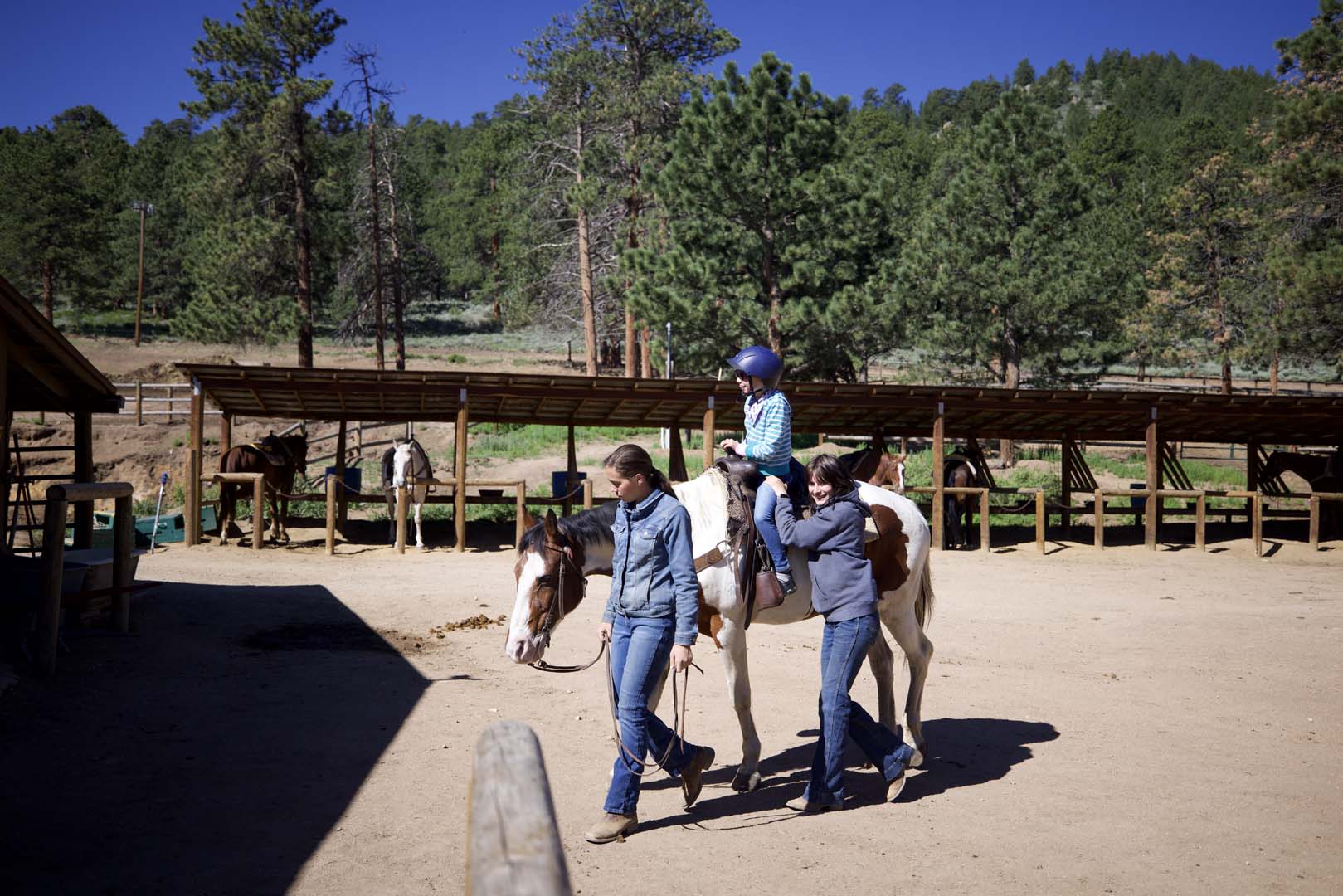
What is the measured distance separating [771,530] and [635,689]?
131 cm

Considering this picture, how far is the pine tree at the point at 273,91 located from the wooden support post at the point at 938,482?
20513 millimetres

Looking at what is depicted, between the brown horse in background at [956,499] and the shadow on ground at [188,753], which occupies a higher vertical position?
the brown horse in background at [956,499]

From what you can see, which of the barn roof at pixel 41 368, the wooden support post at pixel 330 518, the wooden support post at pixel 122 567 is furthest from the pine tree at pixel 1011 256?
the wooden support post at pixel 122 567

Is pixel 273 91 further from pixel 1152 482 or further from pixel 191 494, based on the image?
pixel 1152 482

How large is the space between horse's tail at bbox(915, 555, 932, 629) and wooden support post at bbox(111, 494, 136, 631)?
6720mm

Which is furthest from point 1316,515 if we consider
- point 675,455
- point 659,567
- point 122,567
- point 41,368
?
point 41,368

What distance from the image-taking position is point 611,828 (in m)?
5.05

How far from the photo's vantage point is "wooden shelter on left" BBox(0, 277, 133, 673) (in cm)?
748

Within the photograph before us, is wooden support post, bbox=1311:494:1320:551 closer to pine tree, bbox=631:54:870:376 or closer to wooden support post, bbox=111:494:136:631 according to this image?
pine tree, bbox=631:54:870:376

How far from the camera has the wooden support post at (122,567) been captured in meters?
9.01

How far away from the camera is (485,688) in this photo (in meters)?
8.22

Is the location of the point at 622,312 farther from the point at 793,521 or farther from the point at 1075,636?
the point at 793,521

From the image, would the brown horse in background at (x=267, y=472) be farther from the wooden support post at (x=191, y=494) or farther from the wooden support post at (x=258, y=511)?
the wooden support post at (x=191, y=494)

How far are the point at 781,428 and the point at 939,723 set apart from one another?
307cm
